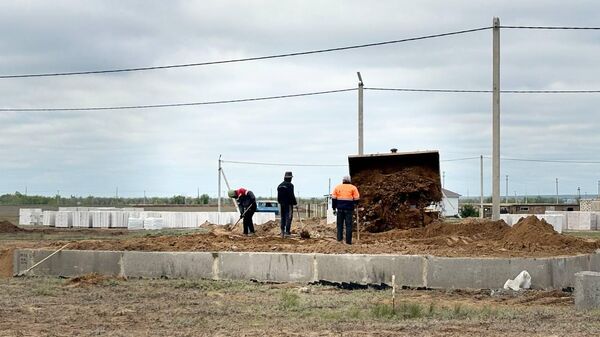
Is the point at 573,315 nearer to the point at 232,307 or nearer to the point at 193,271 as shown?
the point at 232,307

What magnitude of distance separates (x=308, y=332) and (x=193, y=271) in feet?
22.8

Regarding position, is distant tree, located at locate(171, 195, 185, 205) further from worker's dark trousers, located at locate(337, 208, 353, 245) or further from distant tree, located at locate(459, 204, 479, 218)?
worker's dark trousers, located at locate(337, 208, 353, 245)

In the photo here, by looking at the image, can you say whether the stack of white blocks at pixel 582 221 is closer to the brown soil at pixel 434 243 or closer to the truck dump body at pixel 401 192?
the truck dump body at pixel 401 192

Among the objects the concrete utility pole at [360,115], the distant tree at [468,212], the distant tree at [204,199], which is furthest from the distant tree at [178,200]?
the concrete utility pole at [360,115]

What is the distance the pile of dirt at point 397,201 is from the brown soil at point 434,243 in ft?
3.20

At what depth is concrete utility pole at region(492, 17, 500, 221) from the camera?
2205 centimetres

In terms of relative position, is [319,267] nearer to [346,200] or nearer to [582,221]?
[346,200]

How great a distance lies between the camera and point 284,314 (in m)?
12.1

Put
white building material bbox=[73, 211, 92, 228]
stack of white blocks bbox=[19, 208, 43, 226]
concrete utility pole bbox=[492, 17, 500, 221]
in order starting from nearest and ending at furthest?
concrete utility pole bbox=[492, 17, 500, 221] < white building material bbox=[73, 211, 92, 228] < stack of white blocks bbox=[19, 208, 43, 226]

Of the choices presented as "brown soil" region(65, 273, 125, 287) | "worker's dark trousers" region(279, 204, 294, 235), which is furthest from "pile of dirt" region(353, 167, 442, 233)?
"brown soil" region(65, 273, 125, 287)

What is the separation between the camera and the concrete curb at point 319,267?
1470cm

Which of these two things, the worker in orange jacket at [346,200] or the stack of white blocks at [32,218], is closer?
the worker in orange jacket at [346,200]

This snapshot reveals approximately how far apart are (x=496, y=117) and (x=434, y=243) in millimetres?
5480

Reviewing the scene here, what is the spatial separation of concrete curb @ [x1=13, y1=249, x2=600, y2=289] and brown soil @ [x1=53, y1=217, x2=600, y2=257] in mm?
668
